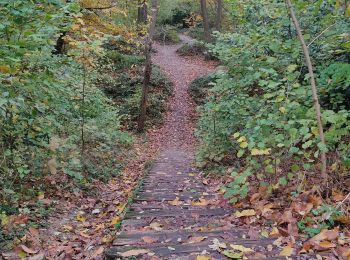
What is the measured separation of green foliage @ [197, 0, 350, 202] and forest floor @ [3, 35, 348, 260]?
24.1 inches

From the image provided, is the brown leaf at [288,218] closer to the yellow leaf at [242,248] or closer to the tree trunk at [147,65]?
the yellow leaf at [242,248]

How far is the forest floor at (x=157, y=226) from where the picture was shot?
3316mm

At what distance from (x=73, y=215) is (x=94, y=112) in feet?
17.4

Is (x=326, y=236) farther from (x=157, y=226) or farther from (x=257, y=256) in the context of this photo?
(x=157, y=226)

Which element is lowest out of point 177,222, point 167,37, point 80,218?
point 80,218

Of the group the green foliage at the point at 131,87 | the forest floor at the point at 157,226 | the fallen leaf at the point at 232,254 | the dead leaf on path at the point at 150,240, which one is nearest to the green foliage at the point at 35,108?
the forest floor at the point at 157,226

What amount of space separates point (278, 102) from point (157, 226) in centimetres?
245

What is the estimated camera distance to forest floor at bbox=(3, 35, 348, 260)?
3.32 m

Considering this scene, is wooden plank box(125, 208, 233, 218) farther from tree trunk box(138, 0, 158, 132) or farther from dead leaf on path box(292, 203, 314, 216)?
tree trunk box(138, 0, 158, 132)

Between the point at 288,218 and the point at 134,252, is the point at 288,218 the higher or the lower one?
the higher one

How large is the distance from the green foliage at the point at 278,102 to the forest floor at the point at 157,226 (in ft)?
2.01

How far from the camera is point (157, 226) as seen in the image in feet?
13.3

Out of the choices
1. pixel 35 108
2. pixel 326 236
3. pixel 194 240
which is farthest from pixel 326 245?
pixel 35 108

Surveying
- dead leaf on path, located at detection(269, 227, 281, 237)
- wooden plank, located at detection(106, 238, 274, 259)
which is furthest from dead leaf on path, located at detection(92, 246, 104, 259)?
dead leaf on path, located at detection(269, 227, 281, 237)
